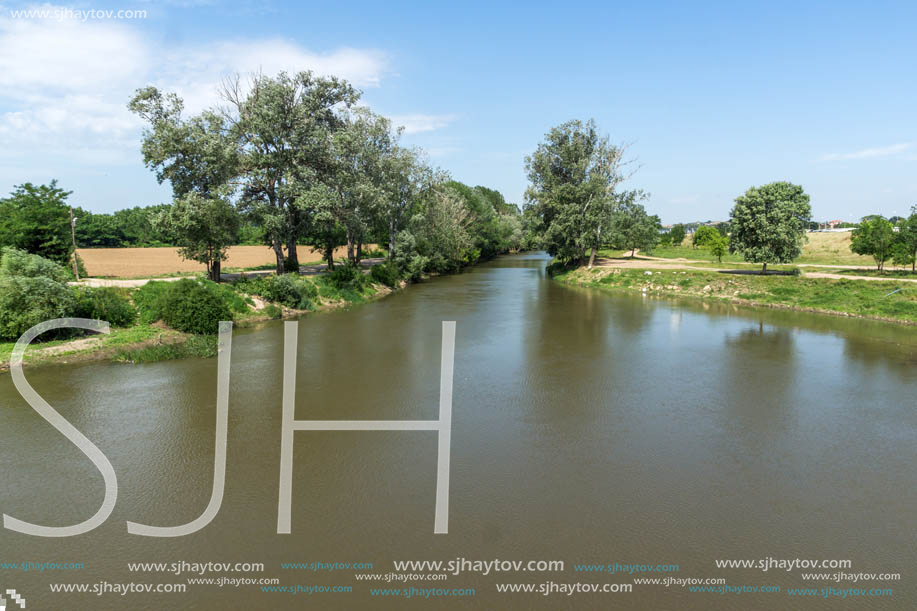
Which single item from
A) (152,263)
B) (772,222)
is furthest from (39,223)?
(772,222)

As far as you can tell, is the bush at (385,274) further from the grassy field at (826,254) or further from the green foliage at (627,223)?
the grassy field at (826,254)

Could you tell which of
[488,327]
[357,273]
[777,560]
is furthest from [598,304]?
[777,560]

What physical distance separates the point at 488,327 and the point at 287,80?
20.9 m

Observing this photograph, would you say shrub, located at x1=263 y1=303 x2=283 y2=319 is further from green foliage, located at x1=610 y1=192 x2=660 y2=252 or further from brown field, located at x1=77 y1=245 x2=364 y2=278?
green foliage, located at x1=610 y1=192 x2=660 y2=252

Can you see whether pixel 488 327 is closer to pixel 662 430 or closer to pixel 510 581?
pixel 662 430

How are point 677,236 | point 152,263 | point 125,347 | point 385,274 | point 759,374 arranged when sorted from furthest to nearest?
point 677,236, point 152,263, point 385,274, point 125,347, point 759,374

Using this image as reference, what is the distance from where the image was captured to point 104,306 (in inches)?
769

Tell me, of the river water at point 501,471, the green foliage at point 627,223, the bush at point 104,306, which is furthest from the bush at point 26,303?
the green foliage at point 627,223

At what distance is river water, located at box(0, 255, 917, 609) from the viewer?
21.9 ft

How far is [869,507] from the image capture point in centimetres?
827

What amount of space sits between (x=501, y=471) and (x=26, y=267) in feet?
61.1

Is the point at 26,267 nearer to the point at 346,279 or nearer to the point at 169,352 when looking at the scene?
the point at 169,352

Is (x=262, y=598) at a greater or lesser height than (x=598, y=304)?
lesser

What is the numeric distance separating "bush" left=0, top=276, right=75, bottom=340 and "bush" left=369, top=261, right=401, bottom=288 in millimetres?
23190
